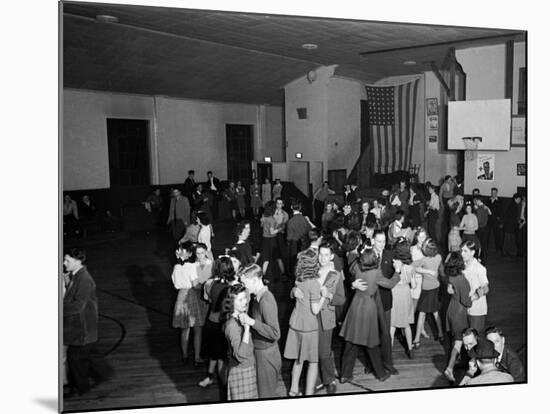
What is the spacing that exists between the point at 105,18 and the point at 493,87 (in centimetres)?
440

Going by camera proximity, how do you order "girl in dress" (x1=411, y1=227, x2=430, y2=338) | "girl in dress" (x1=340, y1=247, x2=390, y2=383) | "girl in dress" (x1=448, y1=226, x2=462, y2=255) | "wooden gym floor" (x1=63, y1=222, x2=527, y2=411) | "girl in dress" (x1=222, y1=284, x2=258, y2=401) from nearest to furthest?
"girl in dress" (x1=222, y1=284, x2=258, y2=401), "wooden gym floor" (x1=63, y1=222, x2=527, y2=411), "girl in dress" (x1=340, y1=247, x2=390, y2=383), "girl in dress" (x1=411, y1=227, x2=430, y2=338), "girl in dress" (x1=448, y1=226, x2=462, y2=255)

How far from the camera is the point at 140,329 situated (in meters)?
6.54

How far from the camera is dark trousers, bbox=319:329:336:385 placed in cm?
641

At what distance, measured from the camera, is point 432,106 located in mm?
7355

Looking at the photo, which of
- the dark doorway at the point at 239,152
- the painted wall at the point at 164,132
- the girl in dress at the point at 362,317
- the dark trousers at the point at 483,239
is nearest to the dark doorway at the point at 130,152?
the painted wall at the point at 164,132

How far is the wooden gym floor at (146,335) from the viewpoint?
6238mm

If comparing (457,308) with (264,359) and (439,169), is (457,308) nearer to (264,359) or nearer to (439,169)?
(439,169)

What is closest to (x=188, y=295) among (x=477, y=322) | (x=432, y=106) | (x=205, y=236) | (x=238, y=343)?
(x=205, y=236)

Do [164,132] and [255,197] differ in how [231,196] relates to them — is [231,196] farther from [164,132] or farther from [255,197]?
[164,132]

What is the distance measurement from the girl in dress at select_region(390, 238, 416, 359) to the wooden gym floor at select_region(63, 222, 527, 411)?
0.43m

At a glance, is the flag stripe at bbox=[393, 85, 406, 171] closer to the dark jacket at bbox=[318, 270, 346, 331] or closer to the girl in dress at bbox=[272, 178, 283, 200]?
the girl in dress at bbox=[272, 178, 283, 200]

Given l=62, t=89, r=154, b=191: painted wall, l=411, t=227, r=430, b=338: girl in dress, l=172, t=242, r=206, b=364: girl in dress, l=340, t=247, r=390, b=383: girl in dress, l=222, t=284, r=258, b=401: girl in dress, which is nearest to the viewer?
l=222, t=284, r=258, b=401: girl in dress

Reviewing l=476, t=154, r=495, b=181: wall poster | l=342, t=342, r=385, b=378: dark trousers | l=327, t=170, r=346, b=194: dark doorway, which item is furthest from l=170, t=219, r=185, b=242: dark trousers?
l=476, t=154, r=495, b=181: wall poster

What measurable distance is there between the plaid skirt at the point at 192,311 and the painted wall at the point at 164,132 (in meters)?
1.23
